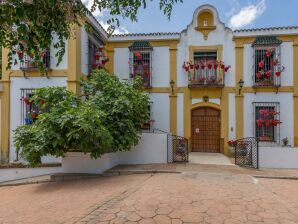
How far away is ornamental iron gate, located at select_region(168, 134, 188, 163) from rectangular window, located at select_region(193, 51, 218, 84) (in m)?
3.52

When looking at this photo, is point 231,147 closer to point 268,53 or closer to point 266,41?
point 268,53

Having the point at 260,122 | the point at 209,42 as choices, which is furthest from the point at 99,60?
the point at 260,122

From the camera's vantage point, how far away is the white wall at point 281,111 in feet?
37.0

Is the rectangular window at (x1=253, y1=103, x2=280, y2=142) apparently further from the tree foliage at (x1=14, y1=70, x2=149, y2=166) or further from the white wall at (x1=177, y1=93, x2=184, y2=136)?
the tree foliage at (x1=14, y1=70, x2=149, y2=166)

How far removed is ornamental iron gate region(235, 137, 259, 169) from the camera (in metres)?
9.00

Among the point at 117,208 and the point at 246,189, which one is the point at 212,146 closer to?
the point at 246,189

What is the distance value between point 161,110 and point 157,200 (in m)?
7.65

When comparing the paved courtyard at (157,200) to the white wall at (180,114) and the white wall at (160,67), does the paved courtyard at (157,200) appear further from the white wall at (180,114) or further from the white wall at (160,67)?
the white wall at (160,67)

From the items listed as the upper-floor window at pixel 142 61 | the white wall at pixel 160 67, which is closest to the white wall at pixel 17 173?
the upper-floor window at pixel 142 61

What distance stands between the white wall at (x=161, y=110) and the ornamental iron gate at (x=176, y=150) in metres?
2.02

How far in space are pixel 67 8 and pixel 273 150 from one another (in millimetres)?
8994

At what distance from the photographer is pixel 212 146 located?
39.3ft

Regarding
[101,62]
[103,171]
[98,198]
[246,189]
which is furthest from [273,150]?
[101,62]

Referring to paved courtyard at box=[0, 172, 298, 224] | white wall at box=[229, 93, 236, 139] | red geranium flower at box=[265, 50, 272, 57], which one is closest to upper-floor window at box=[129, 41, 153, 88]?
white wall at box=[229, 93, 236, 139]
